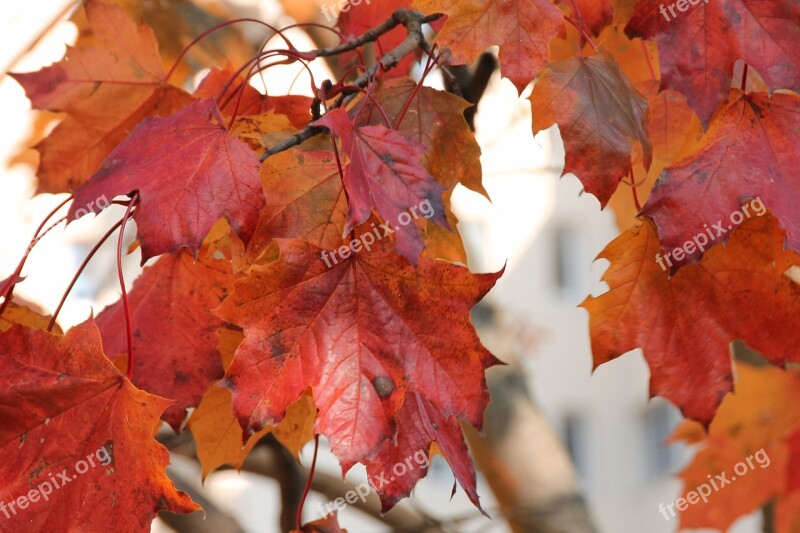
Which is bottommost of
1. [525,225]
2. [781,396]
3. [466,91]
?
[781,396]

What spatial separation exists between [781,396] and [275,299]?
162cm

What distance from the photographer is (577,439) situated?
802 cm

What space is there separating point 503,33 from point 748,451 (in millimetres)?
1538

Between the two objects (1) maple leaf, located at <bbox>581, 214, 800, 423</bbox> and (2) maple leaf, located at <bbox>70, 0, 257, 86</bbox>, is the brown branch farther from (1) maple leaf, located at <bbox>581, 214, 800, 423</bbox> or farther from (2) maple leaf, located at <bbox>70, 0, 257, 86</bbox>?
(2) maple leaf, located at <bbox>70, 0, 257, 86</bbox>

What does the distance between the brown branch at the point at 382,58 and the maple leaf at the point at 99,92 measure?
1.01 feet

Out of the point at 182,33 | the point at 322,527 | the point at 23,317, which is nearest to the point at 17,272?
the point at 23,317

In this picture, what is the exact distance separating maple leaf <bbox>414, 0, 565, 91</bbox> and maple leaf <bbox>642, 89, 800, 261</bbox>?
0.17 metres

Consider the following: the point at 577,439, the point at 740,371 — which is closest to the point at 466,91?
the point at 740,371

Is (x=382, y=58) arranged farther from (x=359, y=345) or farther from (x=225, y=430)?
(x=225, y=430)

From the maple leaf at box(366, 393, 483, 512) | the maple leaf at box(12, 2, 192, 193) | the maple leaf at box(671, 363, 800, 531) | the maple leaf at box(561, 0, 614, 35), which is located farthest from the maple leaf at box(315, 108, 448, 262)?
the maple leaf at box(671, 363, 800, 531)

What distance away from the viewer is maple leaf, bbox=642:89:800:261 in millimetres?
778

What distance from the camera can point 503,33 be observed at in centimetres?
85

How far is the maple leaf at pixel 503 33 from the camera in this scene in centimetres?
84

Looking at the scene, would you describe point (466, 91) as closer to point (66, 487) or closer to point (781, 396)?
point (66, 487)
